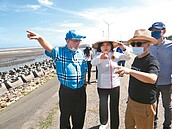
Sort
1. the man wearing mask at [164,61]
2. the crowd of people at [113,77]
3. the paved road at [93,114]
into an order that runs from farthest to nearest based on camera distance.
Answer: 1. the paved road at [93,114]
2. the man wearing mask at [164,61]
3. the crowd of people at [113,77]

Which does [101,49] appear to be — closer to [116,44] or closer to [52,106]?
[116,44]

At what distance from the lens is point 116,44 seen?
409cm

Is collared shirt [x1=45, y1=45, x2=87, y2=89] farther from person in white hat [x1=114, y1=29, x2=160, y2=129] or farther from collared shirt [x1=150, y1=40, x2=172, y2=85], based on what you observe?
collared shirt [x1=150, y1=40, x2=172, y2=85]

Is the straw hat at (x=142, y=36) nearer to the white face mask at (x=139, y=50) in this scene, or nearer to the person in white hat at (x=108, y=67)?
the white face mask at (x=139, y=50)

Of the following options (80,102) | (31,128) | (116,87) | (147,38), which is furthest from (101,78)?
(31,128)

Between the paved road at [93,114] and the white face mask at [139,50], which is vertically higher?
the white face mask at [139,50]

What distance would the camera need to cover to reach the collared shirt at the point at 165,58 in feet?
13.3

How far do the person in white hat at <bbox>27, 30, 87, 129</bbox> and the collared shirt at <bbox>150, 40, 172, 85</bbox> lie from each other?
1.45m

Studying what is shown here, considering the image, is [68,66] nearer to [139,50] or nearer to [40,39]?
[40,39]

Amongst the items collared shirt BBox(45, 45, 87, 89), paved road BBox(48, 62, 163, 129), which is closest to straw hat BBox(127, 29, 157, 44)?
collared shirt BBox(45, 45, 87, 89)

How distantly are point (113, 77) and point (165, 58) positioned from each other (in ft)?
3.41

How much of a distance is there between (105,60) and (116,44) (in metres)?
0.37

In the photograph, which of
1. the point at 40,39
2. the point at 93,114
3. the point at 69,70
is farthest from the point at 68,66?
the point at 93,114

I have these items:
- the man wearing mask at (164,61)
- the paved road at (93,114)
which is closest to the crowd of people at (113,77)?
the man wearing mask at (164,61)
